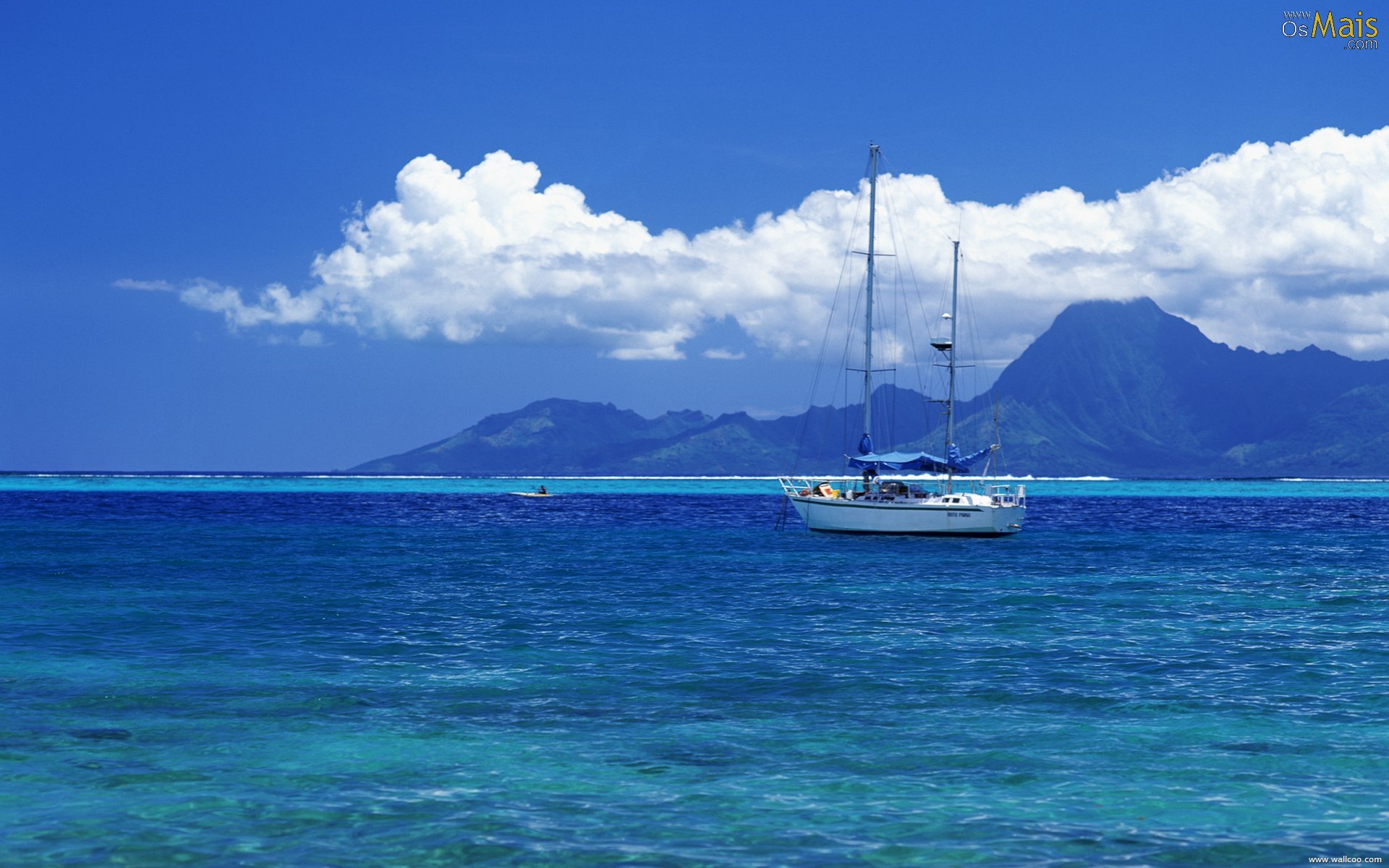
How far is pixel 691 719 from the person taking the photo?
18.9 metres

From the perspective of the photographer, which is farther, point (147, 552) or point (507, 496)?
point (507, 496)

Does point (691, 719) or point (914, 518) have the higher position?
point (914, 518)

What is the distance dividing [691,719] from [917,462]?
2218 inches

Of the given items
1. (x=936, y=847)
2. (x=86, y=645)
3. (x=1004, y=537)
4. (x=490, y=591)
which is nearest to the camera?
(x=936, y=847)

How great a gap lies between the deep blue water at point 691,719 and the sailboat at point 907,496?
69.1 ft

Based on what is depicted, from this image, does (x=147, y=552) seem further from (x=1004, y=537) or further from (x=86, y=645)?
(x=1004, y=537)

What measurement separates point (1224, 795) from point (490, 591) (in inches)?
1131

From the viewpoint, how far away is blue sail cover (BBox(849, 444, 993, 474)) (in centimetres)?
7144

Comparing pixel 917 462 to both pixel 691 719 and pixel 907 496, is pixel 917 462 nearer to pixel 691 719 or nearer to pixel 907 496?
pixel 907 496

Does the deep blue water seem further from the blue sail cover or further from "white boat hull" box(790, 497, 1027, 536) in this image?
the blue sail cover

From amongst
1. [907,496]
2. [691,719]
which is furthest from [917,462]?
[691,719]

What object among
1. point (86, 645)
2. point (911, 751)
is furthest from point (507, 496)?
point (911, 751)

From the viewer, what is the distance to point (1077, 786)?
14.8m

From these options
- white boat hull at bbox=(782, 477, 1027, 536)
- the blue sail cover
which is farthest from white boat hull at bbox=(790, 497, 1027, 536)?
the blue sail cover
